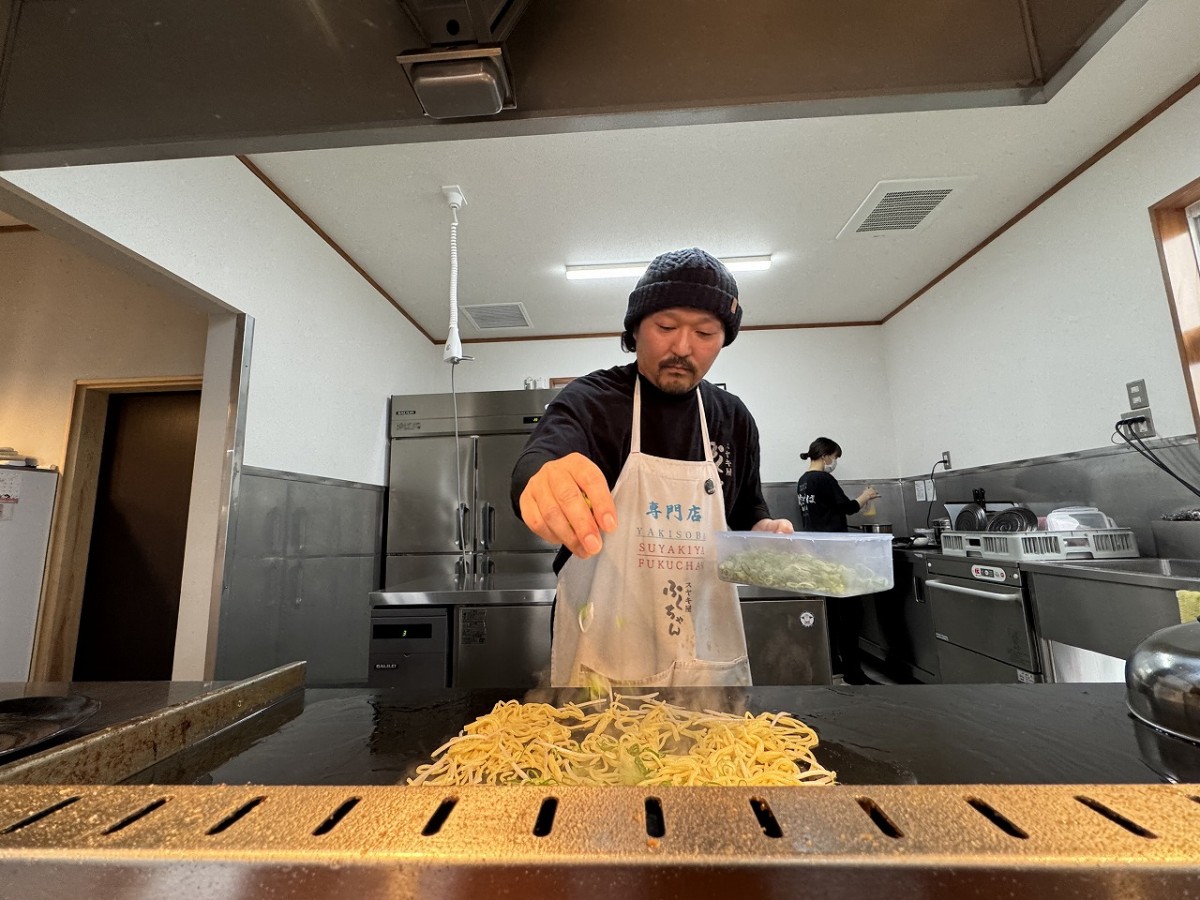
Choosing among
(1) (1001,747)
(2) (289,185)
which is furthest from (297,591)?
(1) (1001,747)

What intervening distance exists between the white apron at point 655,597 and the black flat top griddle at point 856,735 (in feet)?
1.40

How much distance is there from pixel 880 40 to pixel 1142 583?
2.29 m

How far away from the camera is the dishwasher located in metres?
2.43

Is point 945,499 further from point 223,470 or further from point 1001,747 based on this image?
point 223,470

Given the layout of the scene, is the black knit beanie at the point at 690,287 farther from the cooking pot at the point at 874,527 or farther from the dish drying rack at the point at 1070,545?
the cooking pot at the point at 874,527

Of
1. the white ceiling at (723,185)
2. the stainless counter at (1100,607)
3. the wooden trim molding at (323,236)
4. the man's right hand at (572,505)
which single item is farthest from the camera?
the wooden trim molding at (323,236)

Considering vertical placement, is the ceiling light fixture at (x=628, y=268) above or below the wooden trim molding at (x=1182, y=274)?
above

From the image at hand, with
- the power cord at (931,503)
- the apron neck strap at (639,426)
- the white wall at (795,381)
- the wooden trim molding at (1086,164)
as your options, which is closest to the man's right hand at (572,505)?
the apron neck strap at (639,426)

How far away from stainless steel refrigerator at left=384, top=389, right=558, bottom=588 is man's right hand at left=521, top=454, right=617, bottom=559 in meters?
2.96

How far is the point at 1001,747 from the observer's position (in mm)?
701

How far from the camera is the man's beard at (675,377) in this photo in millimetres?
1445

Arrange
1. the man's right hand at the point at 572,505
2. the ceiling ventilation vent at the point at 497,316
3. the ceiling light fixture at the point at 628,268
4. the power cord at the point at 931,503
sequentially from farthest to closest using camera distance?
the ceiling ventilation vent at the point at 497,316, the power cord at the point at 931,503, the ceiling light fixture at the point at 628,268, the man's right hand at the point at 572,505

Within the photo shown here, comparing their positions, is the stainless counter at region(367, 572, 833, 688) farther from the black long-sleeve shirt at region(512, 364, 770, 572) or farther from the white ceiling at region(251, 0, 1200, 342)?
the white ceiling at region(251, 0, 1200, 342)

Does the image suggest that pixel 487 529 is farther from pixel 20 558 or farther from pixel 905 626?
pixel 905 626
